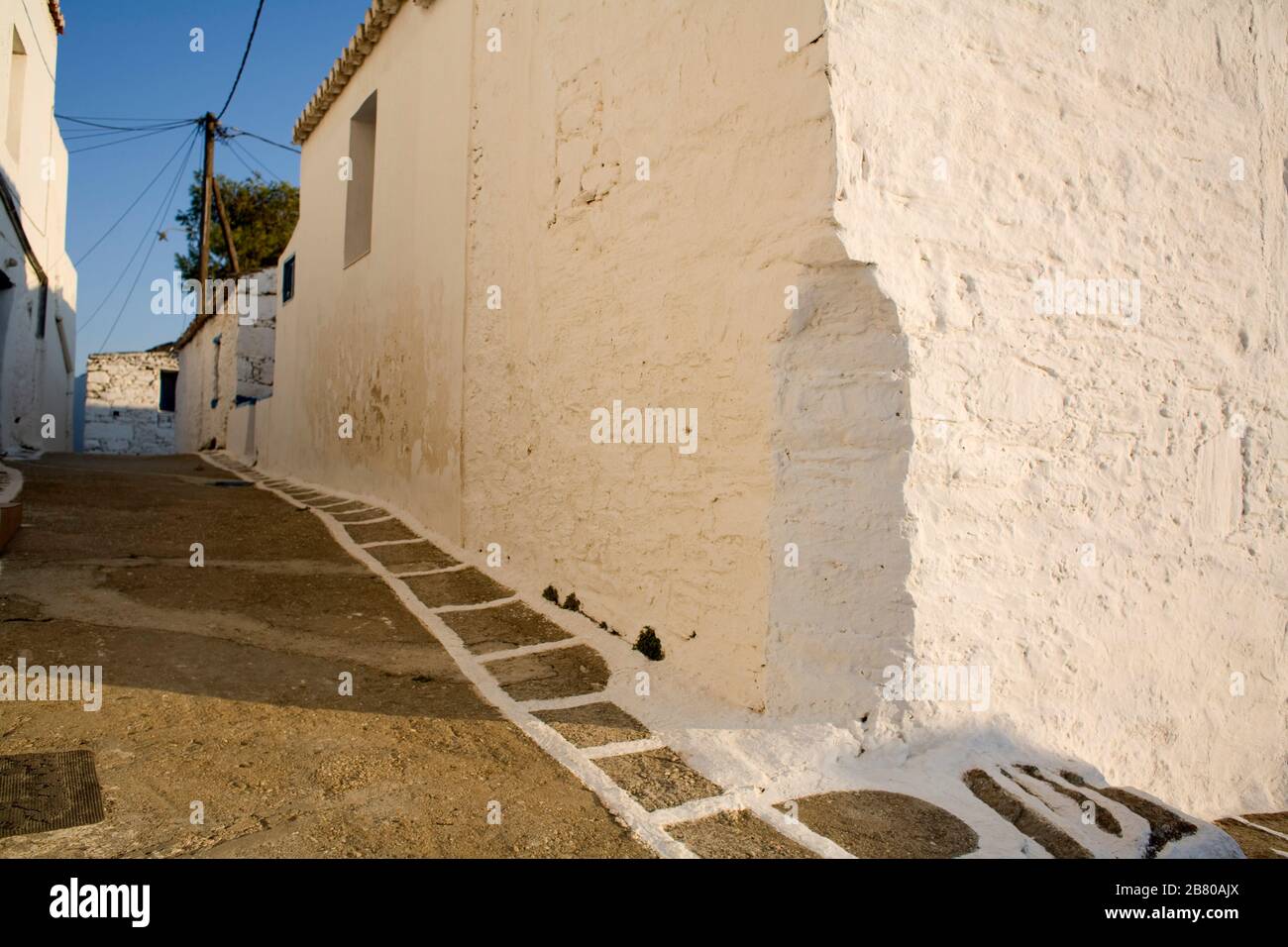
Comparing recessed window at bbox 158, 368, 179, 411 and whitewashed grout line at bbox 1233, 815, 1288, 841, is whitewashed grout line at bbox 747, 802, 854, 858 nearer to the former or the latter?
whitewashed grout line at bbox 1233, 815, 1288, 841

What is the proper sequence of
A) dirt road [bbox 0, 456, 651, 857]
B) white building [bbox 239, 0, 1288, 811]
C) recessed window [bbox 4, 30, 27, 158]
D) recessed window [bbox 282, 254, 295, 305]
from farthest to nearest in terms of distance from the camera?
recessed window [bbox 282, 254, 295, 305] → recessed window [bbox 4, 30, 27, 158] → white building [bbox 239, 0, 1288, 811] → dirt road [bbox 0, 456, 651, 857]

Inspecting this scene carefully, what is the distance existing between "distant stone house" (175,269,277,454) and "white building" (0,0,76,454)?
259 cm

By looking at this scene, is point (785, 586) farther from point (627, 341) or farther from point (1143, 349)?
point (1143, 349)

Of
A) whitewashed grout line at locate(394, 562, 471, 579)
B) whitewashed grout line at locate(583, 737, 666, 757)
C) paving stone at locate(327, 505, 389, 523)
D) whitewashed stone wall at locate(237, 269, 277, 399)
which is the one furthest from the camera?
whitewashed stone wall at locate(237, 269, 277, 399)

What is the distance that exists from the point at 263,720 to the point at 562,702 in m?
1.12

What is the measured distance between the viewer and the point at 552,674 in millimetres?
3723

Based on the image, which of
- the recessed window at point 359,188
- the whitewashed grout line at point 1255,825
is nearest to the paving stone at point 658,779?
the whitewashed grout line at point 1255,825

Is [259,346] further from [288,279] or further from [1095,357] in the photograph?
[1095,357]

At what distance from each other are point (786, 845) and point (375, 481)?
6.49 meters

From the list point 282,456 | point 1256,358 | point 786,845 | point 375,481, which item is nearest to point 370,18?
point 375,481

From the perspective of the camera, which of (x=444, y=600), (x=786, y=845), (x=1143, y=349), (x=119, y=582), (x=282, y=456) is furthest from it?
(x=282, y=456)

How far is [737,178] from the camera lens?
133 inches

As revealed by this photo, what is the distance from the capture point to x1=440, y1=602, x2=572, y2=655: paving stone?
4141 millimetres

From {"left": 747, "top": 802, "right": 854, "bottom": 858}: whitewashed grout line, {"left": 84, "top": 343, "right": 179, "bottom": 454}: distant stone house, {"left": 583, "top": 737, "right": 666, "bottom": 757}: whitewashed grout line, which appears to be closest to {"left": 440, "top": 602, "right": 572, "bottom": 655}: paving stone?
{"left": 583, "top": 737, "right": 666, "bottom": 757}: whitewashed grout line
